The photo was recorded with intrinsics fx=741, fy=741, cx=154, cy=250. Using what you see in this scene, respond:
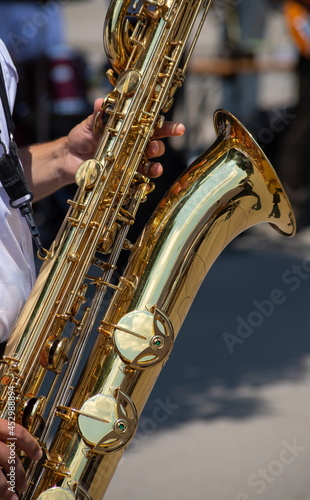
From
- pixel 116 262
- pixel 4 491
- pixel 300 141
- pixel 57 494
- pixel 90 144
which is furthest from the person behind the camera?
pixel 300 141

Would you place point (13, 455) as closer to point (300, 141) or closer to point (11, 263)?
point (11, 263)

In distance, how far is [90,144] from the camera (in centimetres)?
199

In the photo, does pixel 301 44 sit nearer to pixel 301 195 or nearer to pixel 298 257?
pixel 301 195

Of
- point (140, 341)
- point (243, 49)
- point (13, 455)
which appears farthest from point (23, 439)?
point (243, 49)

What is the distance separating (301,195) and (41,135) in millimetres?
2575

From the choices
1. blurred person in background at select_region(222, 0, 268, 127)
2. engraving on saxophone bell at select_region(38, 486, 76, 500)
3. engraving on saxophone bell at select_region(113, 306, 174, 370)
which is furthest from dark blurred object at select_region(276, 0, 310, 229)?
engraving on saxophone bell at select_region(38, 486, 76, 500)

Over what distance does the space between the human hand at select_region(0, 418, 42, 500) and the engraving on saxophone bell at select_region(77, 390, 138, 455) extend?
0.45ft

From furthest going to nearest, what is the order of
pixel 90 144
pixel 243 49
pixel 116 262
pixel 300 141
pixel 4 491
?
pixel 243 49 → pixel 300 141 → pixel 90 144 → pixel 116 262 → pixel 4 491

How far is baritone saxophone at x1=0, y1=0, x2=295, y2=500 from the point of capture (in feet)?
5.46

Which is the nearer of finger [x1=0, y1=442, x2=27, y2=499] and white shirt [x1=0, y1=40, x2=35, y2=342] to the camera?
finger [x1=0, y1=442, x2=27, y2=499]

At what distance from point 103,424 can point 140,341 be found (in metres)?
0.20

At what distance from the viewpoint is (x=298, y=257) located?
6.11m

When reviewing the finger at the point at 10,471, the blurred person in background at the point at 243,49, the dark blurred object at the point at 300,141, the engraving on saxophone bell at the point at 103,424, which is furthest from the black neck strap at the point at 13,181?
the blurred person in background at the point at 243,49

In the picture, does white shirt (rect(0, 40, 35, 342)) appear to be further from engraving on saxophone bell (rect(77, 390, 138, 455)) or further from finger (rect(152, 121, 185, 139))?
finger (rect(152, 121, 185, 139))
